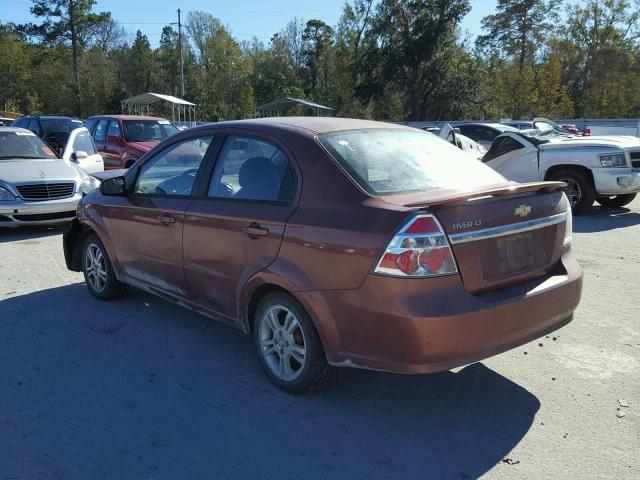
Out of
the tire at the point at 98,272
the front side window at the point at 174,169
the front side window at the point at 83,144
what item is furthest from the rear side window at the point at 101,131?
the front side window at the point at 174,169

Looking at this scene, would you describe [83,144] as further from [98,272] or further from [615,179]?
[615,179]

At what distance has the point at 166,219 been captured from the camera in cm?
449

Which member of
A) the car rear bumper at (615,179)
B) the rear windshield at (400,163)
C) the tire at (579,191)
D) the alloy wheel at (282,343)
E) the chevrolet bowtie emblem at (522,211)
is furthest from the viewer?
the tire at (579,191)

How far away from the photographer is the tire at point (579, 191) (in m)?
10.1

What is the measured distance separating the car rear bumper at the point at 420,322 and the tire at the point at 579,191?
7539 millimetres

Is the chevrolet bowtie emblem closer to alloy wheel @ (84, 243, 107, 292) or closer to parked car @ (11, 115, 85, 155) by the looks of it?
alloy wheel @ (84, 243, 107, 292)

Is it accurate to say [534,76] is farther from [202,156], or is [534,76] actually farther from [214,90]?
[202,156]

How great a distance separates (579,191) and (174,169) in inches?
313

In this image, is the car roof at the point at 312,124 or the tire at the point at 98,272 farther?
the tire at the point at 98,272

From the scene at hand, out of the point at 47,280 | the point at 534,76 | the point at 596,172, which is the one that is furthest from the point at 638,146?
the point at 534,76

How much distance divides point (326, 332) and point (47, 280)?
4.49 meters

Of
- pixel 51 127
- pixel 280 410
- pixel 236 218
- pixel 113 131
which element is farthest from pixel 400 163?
pixel 51 127

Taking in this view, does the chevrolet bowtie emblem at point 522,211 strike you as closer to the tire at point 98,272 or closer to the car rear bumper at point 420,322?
the car rear bumper at point 420,322

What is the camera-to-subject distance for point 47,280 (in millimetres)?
6523
